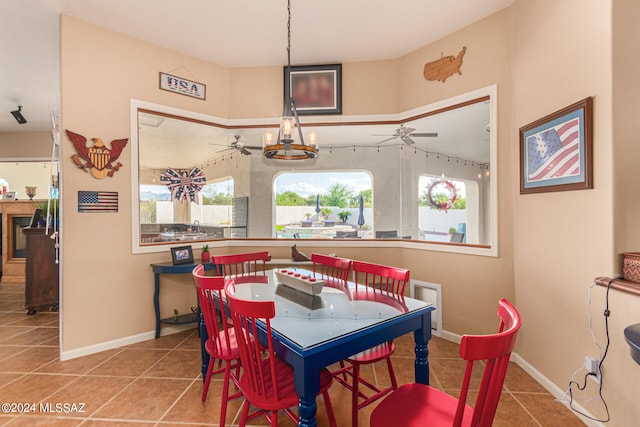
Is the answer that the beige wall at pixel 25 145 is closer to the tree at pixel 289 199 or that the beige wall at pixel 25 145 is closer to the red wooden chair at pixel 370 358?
the tree at pixel 289 199

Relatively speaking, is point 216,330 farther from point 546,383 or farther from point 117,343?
point 546,383

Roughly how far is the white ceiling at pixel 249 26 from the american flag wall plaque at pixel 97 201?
5.46ft

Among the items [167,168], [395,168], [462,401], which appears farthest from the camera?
[395,168]

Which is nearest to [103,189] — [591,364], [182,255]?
[182,255]

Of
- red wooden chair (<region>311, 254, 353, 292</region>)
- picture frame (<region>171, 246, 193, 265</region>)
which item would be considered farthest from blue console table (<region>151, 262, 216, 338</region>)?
red wooden chair (<region>311, 254, 353, 292</region>)

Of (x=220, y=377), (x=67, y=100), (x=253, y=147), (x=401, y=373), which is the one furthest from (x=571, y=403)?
(x=67, y=100)

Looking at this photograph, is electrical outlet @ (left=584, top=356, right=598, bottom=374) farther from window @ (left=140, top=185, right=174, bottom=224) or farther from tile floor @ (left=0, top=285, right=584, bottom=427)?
window @ (left=140, top=185, right=174, bottom=224)

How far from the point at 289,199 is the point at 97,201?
232 centimetres

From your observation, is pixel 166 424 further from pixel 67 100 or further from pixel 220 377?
pixel 67 100

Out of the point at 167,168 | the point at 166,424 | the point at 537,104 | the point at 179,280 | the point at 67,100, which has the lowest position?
the point at 166,424

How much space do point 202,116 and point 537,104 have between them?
3447 millimetres

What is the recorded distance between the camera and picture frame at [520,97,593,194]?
1.92m

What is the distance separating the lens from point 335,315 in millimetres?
1665

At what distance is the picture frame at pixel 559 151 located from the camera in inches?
75.8
